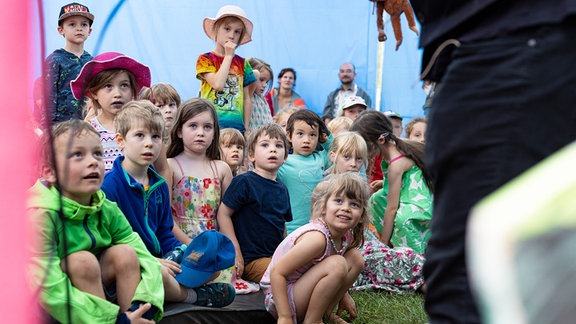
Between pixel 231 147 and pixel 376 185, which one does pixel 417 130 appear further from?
pixel 231 147

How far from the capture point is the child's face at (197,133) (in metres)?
4.50

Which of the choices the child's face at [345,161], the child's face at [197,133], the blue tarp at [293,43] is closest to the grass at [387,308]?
the child's face at [345,161]

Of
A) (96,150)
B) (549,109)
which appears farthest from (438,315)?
(96,150)

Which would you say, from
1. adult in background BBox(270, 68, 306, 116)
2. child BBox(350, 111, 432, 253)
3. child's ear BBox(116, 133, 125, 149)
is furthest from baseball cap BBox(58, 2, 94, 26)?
adult in background BBox(270, 68, 306, 116)

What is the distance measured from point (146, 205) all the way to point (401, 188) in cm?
219

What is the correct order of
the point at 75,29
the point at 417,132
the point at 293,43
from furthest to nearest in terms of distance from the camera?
the point at 293,43, the point at 417,132, the point at 75,29

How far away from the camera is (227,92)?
582cm

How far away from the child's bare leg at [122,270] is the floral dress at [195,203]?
1167mm

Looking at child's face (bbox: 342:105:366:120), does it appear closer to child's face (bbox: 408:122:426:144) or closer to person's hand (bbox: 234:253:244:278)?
child's face (bbox: 408:122:426:144)

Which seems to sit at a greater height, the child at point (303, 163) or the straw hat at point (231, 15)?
the straw hat at point (231, 15)

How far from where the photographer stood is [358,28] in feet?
29.9

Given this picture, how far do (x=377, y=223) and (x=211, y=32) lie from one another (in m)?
1.73

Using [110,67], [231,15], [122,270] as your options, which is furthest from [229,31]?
[122,270]

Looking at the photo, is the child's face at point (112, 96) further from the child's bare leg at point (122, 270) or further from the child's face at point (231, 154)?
the child's bare leg at point (122, 270)
